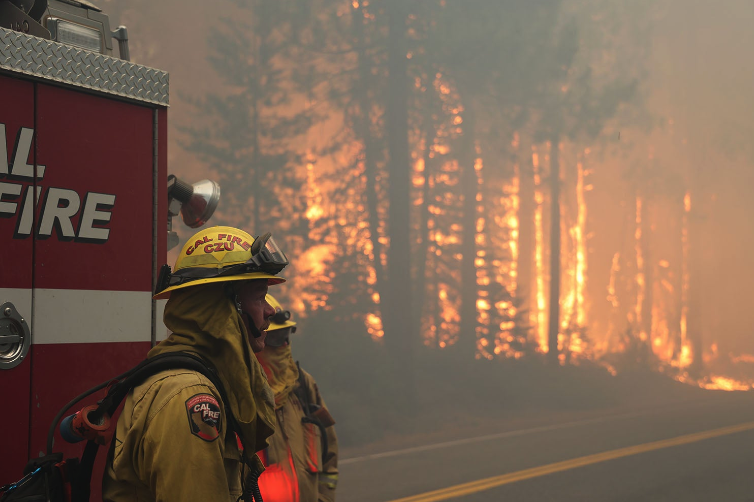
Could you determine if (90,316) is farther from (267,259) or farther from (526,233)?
(526,233)

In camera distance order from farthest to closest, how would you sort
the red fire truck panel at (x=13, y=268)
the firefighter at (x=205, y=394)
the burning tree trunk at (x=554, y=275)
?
the burning tree trunk at (x=554, y=275), the red fire truck panel at (x=13, y=268), the firefighter at (x=205, y=394)

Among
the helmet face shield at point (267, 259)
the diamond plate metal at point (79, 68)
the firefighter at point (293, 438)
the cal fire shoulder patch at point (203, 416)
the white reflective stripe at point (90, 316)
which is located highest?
the diamond plate metal at point (79, 68)

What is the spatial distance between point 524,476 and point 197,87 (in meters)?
24.1

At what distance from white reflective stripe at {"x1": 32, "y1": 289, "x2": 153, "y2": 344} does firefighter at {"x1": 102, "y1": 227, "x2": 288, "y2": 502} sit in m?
0.71

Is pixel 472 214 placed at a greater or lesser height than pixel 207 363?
greater

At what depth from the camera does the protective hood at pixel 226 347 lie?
218 centimetres

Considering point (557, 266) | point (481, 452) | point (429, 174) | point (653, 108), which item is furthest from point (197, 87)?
point (653, 108)

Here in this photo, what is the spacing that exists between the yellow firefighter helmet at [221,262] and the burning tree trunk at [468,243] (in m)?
24.1

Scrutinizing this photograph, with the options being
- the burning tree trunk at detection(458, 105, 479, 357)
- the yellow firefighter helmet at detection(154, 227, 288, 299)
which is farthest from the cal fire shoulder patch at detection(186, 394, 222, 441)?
the burning tree trunk at detection(458, 105, 479, 357)

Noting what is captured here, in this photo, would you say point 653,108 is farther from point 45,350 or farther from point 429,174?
point 45,350

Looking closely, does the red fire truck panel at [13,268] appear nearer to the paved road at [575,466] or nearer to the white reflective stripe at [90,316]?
the white reflective stripe at [90,316]

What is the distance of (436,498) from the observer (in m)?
9.28

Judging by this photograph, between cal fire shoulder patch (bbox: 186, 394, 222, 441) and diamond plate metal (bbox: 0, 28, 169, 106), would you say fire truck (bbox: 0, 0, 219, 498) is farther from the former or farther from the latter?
cal fire shoulder patch (bbox: 186, 394, 222, 441)

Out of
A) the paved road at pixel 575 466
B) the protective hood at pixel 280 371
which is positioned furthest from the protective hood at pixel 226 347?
the paved road at pixel 575 466
